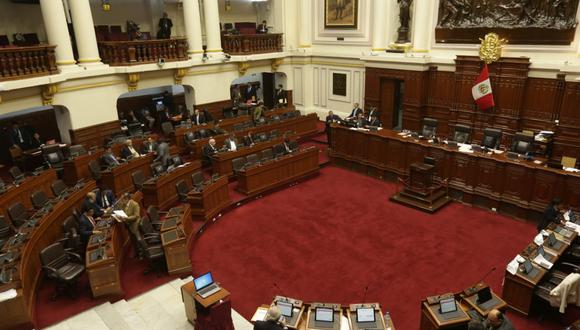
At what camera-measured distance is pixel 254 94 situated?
19.2 metres

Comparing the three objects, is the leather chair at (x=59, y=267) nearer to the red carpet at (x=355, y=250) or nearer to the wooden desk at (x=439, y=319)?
the red carpet at (x=355, y=250)

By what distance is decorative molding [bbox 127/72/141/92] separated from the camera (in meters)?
13.3

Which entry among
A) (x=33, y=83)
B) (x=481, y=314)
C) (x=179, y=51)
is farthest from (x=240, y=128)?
(x=481, y=314)

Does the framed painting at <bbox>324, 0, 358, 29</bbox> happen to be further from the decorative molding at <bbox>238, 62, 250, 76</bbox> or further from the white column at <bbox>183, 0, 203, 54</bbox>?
the white column at <bbox>183, 0, 203, 54</bbox>

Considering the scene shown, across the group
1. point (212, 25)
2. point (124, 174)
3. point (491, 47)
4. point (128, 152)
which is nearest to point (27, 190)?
point (124, 174)

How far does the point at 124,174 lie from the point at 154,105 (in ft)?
Result: 24.6

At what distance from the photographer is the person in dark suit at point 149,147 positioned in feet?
38.4

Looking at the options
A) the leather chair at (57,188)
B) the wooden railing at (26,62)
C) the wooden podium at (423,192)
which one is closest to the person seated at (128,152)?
the leather chair at (57,188)

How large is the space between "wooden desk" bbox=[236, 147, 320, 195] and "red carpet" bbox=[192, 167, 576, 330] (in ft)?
1.85

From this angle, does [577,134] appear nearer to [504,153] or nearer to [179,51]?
[504,153]

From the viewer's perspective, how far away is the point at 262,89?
2056cm

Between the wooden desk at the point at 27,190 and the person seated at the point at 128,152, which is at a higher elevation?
the person seated at the point at 128,152

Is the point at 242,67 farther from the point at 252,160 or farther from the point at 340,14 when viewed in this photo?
the point at 252,160

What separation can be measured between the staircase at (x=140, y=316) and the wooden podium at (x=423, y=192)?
544cm
